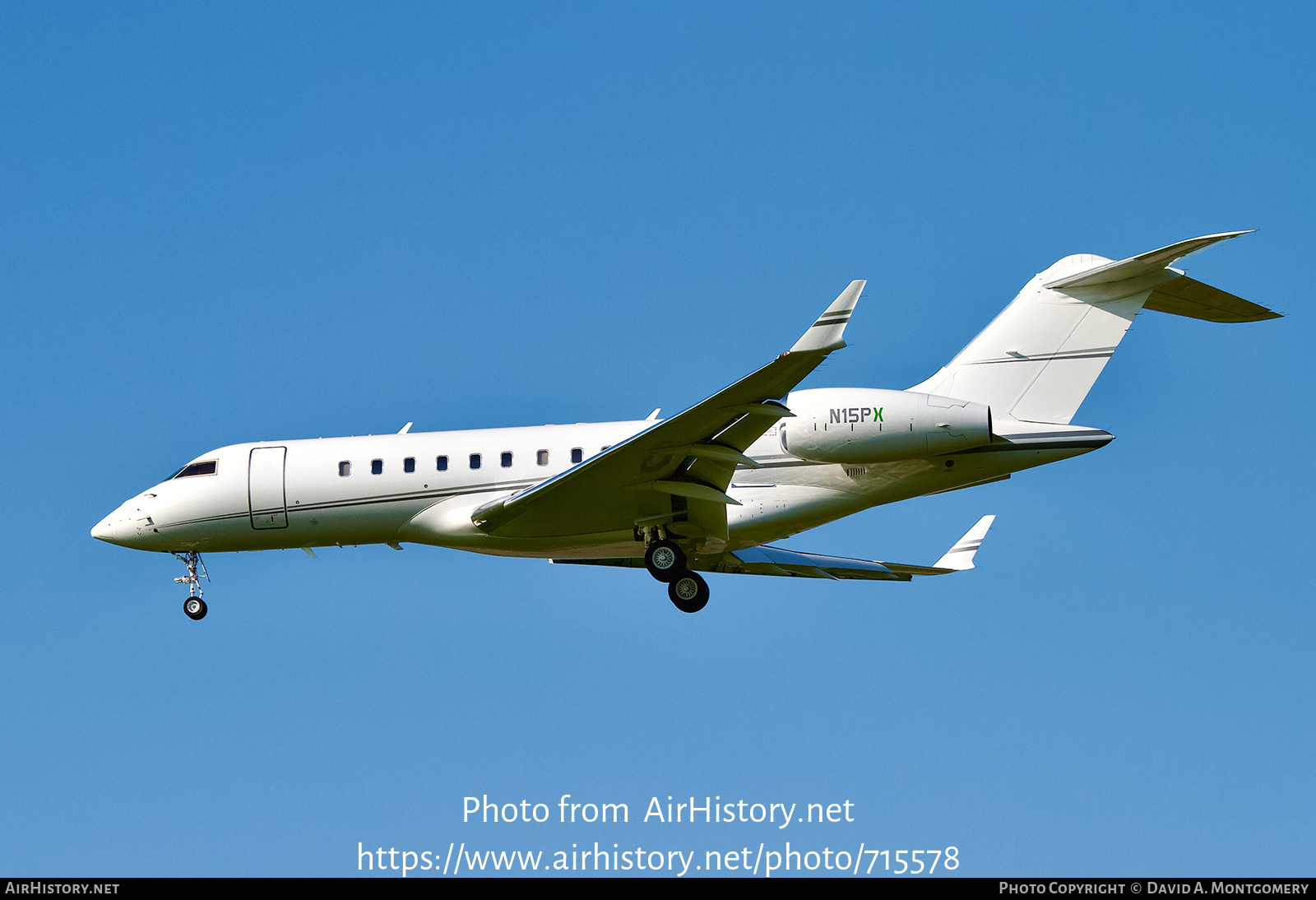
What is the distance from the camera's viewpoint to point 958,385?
21156mm

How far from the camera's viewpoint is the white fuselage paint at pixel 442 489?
2058cm

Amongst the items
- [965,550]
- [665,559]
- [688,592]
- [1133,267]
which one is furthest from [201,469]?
[1133,267]

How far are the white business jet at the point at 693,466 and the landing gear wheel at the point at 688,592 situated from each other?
0.09 ft

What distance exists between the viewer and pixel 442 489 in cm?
2139

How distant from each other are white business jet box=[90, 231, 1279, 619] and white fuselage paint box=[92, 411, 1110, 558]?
0.03 m

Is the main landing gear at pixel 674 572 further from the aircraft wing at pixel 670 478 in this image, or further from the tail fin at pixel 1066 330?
the tail fin at pixel 1066 330

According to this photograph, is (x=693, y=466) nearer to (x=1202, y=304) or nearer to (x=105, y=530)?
(x=1202, y=304)

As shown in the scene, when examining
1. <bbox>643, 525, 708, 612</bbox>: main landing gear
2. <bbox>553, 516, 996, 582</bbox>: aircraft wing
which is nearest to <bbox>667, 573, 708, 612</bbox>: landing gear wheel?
<bbox>643, 525, 708, 612</bbox>: main landing gear

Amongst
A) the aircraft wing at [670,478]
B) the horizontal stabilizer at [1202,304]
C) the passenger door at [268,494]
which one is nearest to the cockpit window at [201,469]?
→ the passenger door at [268,494]

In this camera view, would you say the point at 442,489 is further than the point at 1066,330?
Yes

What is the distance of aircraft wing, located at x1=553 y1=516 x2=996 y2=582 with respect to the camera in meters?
23.6

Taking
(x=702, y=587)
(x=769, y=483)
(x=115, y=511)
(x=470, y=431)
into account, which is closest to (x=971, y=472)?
(x=769, y=483)

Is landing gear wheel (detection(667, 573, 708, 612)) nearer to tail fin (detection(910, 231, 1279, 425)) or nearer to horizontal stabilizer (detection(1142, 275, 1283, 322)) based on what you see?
tail fin (detection(910, 231, 1279, 425))

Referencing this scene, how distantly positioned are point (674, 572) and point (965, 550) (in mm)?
5618
